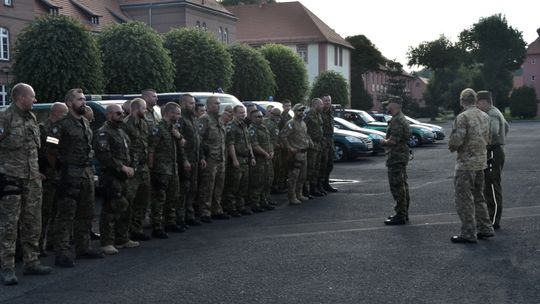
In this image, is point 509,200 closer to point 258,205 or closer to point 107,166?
point 258,205

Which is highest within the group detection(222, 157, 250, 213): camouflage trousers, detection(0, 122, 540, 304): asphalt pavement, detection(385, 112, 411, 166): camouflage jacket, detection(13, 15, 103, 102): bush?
detection(13, 15, 103, 102): bush

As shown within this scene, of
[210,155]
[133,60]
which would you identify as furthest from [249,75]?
[210,155]

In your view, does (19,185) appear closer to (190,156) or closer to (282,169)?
(190,156)

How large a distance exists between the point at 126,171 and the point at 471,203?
4425 millimetres

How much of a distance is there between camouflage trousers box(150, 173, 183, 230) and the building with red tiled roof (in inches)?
2279

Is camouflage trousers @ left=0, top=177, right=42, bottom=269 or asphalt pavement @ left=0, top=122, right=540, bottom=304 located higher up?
camouflage trousers @ left=0, top=177, right=42, bottom=269

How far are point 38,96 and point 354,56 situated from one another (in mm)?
57669

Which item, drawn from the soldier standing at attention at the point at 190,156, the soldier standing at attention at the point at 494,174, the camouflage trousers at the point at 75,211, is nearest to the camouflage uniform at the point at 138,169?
the camouflage trousers at the point at 75,211

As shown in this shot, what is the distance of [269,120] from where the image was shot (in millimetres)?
13672

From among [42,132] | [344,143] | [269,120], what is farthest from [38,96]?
[42,132]

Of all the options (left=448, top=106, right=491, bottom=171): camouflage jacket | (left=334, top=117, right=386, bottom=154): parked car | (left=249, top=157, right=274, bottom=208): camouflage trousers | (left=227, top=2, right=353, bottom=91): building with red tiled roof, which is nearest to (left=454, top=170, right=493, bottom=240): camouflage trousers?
(left=448, top=106, right=491, bottom=171): camouflage jacket

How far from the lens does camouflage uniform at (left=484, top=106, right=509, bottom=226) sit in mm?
9844

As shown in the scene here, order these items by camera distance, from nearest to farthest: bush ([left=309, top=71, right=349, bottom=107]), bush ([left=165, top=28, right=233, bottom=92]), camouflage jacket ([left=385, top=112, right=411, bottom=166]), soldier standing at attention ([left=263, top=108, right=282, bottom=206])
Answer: camouflage jacket ([left=385, top=112, right=411, bottom=166])
soldier standing at attention ([left=263, top=108, right=282, bottom=206])
bush ([left=165, top=28, right=233, bottom=92])
bush ([left=309, top=71, right=349, bottom=107])

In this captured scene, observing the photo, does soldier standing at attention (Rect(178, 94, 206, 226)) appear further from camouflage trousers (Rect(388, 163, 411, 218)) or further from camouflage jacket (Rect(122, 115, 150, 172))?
camouflage trousers (Rect(388, 163, 411, 218))
